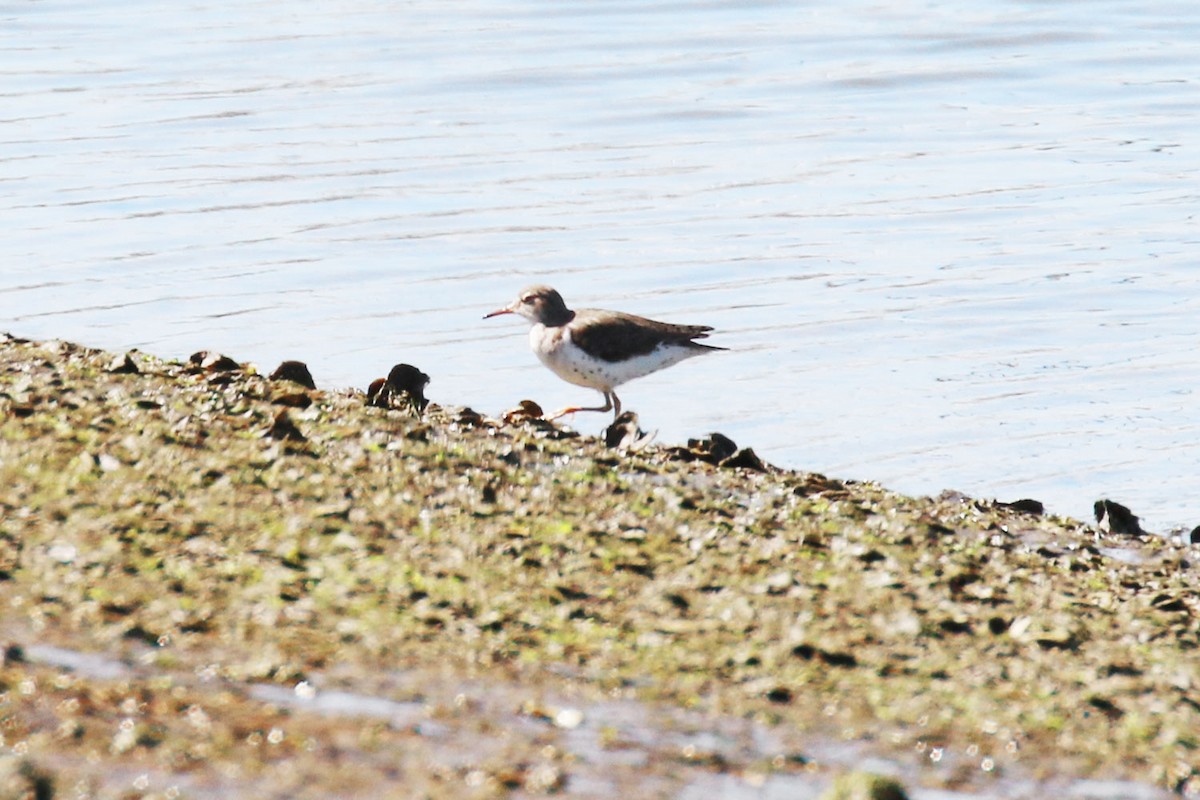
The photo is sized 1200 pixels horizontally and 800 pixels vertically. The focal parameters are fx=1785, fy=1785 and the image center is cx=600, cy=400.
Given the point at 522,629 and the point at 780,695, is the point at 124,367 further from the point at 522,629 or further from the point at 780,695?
the point at 780,695

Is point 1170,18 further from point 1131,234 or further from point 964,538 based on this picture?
point 964,538

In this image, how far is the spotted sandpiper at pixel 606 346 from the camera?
10.5 meters

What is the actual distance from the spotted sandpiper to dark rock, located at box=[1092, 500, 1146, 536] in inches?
130

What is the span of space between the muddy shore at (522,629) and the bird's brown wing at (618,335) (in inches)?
114

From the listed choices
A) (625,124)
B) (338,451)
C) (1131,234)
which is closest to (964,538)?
(338,451)

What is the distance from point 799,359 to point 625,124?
7.73 metres

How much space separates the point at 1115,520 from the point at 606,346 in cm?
348

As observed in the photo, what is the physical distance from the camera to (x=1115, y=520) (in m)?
7.97

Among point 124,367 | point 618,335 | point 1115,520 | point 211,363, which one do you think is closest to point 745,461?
point 1115,520

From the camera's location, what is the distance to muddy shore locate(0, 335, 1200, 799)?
4598 mm

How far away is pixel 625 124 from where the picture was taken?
19188 mm

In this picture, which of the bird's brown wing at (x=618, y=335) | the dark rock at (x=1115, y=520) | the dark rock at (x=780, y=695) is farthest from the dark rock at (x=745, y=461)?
the dark rock at (x=780, y=695)

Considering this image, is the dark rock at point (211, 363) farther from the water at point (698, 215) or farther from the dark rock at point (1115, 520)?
the dark rock at point (1115, 520)

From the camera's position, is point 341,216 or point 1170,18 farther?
point 1170,18
